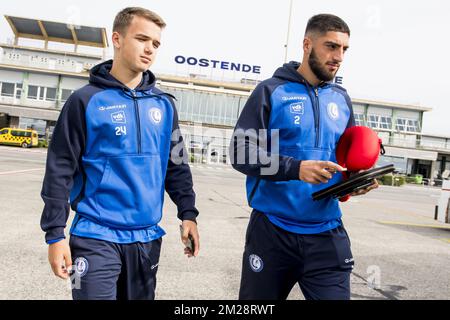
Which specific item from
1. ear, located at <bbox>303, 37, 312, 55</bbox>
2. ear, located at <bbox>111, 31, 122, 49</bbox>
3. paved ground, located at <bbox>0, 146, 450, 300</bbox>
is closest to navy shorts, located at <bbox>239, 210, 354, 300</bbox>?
ear, located at <bbox>303, 37, 312, 55</bbox>

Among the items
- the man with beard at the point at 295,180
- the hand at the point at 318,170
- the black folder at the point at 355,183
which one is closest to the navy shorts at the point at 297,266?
the man with beard at the point at 295,180

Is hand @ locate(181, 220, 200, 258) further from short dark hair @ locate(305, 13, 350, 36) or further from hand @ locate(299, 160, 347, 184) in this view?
short dark hair @ locate(305, 13, 350, 36)

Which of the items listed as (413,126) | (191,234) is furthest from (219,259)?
(413,126)

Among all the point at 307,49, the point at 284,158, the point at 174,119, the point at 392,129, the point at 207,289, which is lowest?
the point at 207,289

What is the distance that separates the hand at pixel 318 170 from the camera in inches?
83.1

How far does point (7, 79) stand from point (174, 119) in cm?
5326

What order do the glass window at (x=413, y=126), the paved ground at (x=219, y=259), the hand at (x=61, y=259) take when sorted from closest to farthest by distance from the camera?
1. the hand at (x=61, y=259)
2. the paved ground at (x=219, y=259)
3. the glass window at (x=413, y=126)

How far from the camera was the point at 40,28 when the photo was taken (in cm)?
5491

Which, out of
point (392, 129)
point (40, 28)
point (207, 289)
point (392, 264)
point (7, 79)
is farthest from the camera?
point (392, 129)

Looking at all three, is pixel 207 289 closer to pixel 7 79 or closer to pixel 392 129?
pixel 7 79

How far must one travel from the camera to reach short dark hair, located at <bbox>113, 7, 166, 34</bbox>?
2406 millimetres

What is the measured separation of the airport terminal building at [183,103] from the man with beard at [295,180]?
41256 mm

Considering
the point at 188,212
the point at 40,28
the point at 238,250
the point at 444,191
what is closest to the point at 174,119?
the point at 188,212

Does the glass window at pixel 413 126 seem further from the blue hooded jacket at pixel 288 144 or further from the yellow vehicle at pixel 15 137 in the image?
the blue hooded jacket at pixel 288 144
